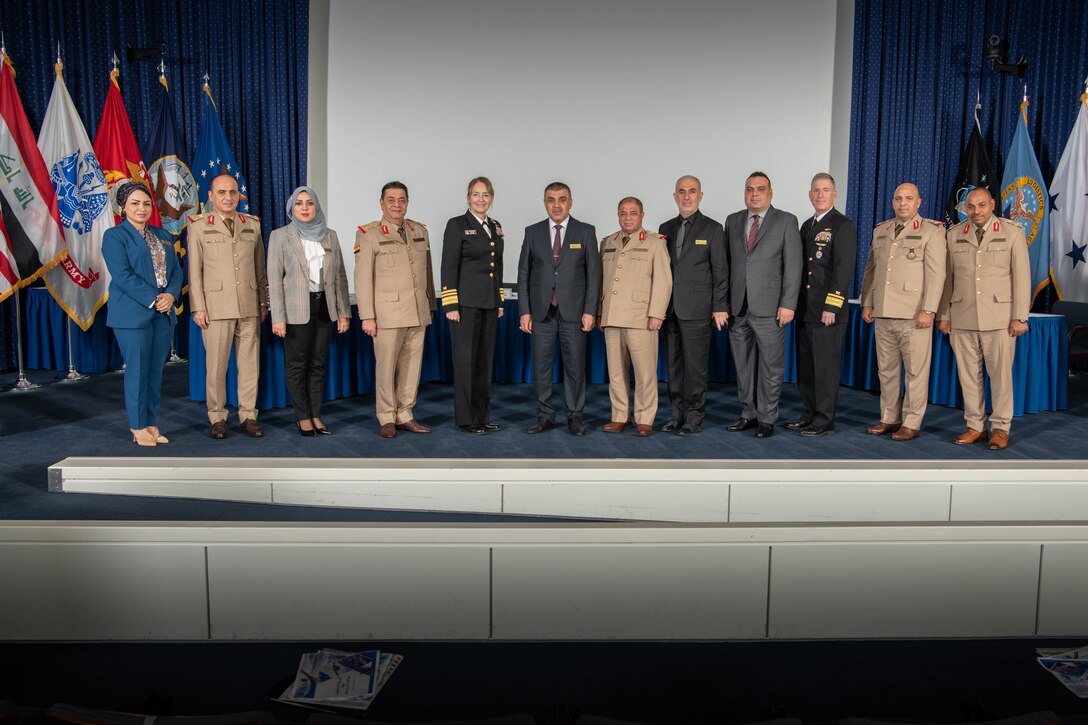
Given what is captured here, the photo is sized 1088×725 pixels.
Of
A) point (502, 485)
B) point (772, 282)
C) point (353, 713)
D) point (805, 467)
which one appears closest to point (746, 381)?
point (772, 282)

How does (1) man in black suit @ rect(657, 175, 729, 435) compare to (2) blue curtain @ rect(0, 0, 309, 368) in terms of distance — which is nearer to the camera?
(1) man in black suit @ rect(657, 175, 729, 435)

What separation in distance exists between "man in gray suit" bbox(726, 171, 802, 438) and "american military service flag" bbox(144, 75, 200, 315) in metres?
4.59

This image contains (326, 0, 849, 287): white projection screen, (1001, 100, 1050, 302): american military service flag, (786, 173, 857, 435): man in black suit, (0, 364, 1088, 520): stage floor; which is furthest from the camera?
(1001, 100, 1050, 302): american military service flag

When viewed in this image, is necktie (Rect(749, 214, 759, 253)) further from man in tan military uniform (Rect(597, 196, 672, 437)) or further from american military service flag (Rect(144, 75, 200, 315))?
american military service flag (Rect(144, 75, 200, 315))

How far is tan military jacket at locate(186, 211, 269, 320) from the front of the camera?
4.36m

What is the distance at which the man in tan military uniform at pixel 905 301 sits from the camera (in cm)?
442

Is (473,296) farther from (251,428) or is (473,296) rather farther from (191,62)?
(191,62)

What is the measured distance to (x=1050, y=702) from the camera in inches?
73.8

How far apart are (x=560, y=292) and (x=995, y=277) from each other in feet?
7.44

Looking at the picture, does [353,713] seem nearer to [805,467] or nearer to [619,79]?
[805,467]

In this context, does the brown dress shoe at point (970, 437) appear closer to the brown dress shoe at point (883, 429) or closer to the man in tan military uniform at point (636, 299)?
the brown dress shoe at point (883, 429)

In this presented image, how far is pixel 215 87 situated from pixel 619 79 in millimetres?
3535

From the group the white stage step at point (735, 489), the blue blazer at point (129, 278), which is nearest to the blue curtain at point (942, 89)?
the white stage step at point (735, 489)

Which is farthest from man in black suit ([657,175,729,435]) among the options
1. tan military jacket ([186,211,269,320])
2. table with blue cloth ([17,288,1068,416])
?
tan military jacket ([186,211,269,320])
